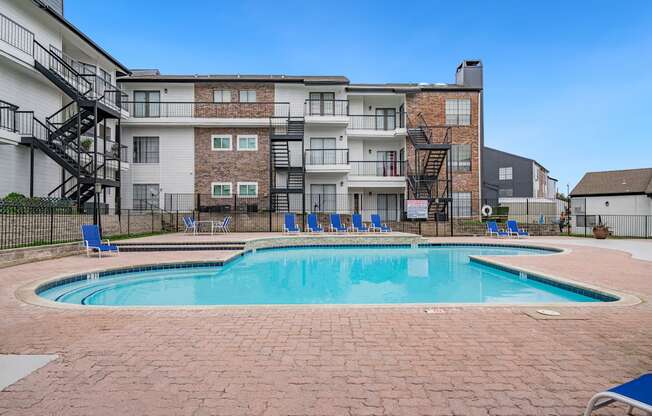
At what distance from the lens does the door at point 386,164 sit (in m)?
23.4

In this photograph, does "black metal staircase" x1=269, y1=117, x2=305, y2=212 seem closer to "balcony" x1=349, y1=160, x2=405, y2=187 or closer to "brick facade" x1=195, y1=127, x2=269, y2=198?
"brick facade" x1=195, y1=127, x2=269, y2=198

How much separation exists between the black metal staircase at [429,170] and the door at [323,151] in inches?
184

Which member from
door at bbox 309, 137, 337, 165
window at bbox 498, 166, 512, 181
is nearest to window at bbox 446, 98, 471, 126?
door at bbox 309, 137, 337, 165

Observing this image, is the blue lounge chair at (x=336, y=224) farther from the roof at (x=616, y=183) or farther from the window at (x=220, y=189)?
the roof at (x=616, y=183)

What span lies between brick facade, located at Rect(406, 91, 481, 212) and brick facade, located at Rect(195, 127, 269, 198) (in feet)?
30.4

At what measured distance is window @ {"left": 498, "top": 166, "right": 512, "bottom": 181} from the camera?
35188 mm

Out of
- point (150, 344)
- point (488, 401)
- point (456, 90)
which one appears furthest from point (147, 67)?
point (488, 401)

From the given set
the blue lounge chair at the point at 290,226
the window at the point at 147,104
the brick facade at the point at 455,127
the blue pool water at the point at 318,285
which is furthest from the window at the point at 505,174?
the window at the point at 147,104

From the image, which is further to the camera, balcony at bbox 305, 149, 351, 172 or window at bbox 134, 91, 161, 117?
window at bbox 134, 91, 161, 117

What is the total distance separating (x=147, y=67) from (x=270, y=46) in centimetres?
997

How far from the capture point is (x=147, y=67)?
26234mm

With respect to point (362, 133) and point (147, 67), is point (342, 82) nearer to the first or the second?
point (362, 133)

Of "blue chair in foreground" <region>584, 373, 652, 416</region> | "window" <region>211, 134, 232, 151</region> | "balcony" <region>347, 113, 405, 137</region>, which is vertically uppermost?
"balcony" <region>347, 113, 405, 137</region>

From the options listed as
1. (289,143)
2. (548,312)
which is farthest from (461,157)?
(548,312)
